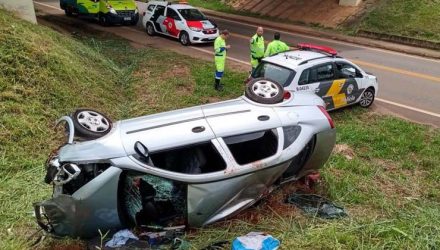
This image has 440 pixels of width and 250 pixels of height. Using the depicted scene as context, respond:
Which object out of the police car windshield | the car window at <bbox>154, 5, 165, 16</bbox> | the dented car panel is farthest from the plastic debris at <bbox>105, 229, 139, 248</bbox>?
the car window at <bbox>154, 5, 165, 16</bbox>

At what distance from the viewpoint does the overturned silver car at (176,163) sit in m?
4.82

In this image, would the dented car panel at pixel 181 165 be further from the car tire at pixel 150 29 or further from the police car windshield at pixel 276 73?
the car tire at pixel 150 29

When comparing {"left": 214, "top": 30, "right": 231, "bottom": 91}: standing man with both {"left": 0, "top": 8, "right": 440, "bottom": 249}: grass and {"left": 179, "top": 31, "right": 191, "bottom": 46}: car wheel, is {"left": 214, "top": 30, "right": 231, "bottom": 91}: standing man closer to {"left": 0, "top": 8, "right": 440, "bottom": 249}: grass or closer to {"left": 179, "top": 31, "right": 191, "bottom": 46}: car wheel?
{"left": 0, "top": 8, "right": 440, "bottom": 249}: grass

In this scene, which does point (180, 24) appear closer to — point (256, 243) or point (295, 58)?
point (295, 58)

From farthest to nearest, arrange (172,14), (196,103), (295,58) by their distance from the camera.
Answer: (172,14) < (196,103) < (295,58)

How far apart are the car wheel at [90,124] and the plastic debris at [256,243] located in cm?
210

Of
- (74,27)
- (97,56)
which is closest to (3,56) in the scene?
(97,56)

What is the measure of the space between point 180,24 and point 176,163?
1377 centimetres

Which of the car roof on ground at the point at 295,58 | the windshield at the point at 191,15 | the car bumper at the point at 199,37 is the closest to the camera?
the car roof on ground at the point at 295,58

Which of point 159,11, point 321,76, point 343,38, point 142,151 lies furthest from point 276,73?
point 343,38

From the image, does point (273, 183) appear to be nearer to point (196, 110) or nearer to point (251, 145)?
point (251, 145)

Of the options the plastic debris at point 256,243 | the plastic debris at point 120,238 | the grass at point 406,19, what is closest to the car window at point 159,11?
the grass at point 406,19

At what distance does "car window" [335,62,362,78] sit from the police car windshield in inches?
59.8

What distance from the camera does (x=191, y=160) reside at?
534cm
